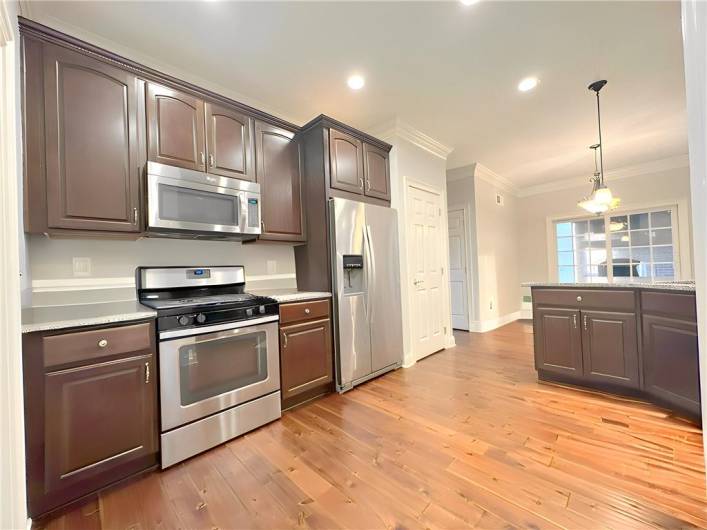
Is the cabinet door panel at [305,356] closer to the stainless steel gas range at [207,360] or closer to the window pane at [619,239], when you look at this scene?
the stainless steel gas range at [207,360]

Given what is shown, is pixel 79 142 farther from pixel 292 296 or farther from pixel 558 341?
pixel 558 341

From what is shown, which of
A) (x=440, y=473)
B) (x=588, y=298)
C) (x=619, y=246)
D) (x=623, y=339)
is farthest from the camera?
(x=619, y=246)

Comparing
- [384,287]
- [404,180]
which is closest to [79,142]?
[384,287]

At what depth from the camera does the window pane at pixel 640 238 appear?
4.99 metres

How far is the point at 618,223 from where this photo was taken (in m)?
5.24

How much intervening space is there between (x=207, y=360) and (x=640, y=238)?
22.2ft

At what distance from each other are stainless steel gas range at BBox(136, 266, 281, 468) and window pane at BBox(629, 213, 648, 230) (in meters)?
6.27

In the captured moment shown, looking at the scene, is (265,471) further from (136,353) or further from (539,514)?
(539,514)

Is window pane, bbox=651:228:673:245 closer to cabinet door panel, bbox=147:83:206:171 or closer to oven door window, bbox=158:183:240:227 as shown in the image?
oven door window, bbox=158:183:240:227

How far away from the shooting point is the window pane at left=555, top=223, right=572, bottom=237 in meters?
5.63

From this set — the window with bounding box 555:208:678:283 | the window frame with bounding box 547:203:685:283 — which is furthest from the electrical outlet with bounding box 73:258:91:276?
the window frame with bounding box 547:203:685:283

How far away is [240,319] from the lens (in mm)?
1935

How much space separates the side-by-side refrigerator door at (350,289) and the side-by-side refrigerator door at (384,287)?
0.27 feet

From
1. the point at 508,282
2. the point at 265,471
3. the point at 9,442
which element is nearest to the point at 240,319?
the point at 265,471
